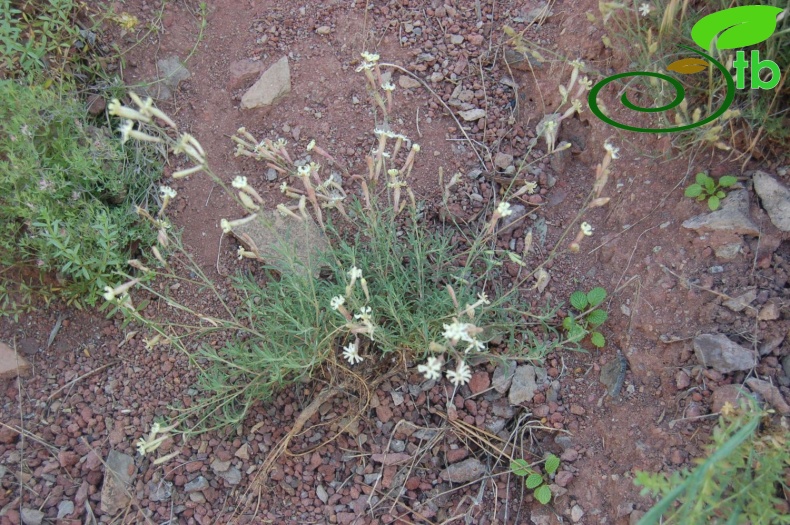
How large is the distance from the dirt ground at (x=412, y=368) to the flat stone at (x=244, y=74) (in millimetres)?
26

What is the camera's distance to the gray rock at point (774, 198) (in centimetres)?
272

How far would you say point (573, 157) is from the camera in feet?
11.3

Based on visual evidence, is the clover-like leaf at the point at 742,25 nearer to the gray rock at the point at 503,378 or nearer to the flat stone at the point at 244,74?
the gray rock at the point at 503,378

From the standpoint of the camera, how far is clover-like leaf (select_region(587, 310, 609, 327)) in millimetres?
2953

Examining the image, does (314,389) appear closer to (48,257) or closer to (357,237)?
(357,237)

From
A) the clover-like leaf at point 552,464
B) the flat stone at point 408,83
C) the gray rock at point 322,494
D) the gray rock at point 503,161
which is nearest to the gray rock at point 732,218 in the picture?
the gray rock at point 503,161

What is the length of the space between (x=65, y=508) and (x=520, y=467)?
2.29 meters

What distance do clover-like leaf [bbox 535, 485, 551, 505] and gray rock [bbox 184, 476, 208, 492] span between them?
1.64 metres

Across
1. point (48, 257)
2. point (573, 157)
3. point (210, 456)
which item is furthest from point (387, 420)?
point (48, 257)

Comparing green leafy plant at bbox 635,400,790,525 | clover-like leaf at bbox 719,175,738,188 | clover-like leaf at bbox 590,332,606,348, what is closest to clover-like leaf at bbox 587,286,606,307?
clover-like leaf at bbox 590,332,606,348

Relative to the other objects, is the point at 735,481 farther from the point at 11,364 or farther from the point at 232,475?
the point at 11,364

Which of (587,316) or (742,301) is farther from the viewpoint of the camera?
(587,316)

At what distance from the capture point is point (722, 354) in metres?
2.64

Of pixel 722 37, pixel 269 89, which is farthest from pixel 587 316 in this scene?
pixel 269 89
